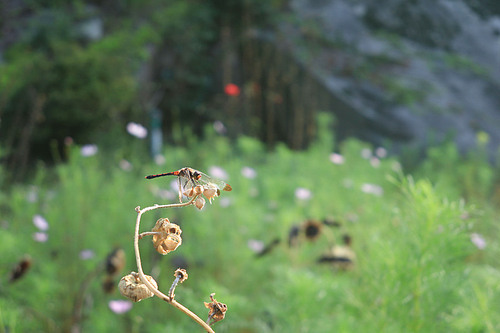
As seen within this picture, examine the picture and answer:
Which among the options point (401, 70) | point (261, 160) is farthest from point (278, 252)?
point (401, 70)

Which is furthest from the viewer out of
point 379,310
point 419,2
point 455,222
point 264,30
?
point 264,30

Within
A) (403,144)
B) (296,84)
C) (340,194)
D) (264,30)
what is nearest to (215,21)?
(264,30)

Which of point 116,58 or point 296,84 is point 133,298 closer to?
point 116,58

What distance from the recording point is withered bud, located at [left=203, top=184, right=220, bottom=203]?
0.33m

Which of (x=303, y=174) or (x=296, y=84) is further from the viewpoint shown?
(x=296, y=84)

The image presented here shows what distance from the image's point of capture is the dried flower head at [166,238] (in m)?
0.33

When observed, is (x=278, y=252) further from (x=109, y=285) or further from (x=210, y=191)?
(x=210, y=191)

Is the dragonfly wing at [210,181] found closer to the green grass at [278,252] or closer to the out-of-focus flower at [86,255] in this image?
the green grass at [278,252]

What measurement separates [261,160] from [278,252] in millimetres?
1910

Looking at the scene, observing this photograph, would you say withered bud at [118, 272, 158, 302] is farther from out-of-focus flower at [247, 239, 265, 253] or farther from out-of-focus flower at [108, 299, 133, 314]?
out-of-focus flower at [247, 239, 265, 253]

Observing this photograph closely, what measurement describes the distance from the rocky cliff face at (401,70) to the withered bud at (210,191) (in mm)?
3330

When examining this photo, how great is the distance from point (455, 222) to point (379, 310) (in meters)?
0.24

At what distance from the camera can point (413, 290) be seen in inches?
30.3

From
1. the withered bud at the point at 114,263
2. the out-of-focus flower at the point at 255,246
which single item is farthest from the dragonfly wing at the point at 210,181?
the out-of-focus flower at the point at 255,246
